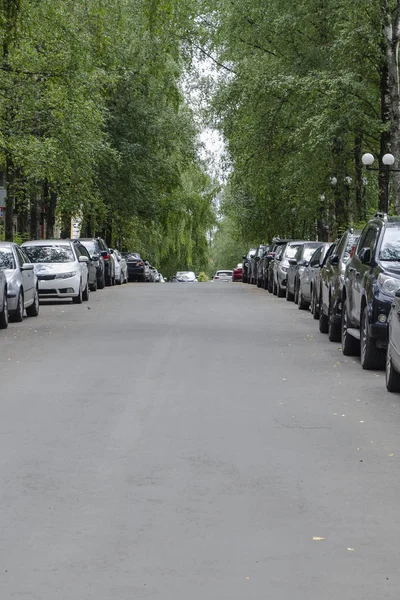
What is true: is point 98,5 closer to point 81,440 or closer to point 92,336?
point 92,336

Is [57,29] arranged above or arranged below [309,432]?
above

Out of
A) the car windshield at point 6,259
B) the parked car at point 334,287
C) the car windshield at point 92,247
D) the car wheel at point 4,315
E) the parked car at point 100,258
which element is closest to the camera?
the parked car at point 334,287

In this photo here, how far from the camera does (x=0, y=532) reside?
6.27 metres

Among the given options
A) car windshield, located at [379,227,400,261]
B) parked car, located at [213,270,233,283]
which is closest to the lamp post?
car windshield, located at [379,227,400,261]

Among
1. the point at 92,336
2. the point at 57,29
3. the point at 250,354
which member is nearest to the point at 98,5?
the point at 57,29

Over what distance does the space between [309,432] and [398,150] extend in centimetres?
2259

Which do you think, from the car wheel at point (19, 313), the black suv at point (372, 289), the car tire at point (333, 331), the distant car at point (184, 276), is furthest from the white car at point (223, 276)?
the black suv at point (372, 289)

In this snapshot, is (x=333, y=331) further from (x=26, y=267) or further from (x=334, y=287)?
(x=26, y=267)

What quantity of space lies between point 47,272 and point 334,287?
42.3 feet

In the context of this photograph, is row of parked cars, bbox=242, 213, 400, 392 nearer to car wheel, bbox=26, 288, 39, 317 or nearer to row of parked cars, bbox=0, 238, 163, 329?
row of parked cars, bbox=0, 238, 163, 329

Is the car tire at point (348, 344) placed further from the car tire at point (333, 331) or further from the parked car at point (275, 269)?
the parked car at point (275, 269)

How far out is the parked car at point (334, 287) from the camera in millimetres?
18547

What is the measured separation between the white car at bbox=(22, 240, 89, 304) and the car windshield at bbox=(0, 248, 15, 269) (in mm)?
5779

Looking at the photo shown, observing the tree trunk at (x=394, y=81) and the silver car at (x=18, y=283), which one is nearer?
the silver car at (x=18, y=283)
